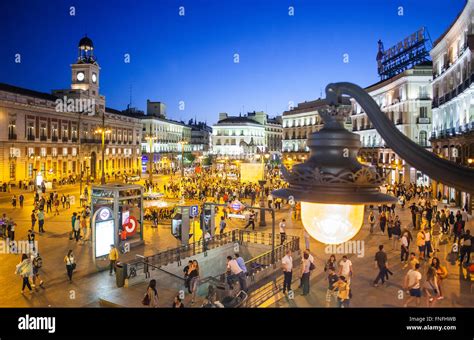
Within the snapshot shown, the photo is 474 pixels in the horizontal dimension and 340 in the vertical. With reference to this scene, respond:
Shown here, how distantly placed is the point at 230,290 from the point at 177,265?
4.83 m

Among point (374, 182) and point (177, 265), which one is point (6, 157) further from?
point (374, 182)

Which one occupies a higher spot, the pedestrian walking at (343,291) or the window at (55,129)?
the window at (55,129)

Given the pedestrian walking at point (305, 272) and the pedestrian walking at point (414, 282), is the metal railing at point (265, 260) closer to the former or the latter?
the pedestrian walking at point (305, 272)

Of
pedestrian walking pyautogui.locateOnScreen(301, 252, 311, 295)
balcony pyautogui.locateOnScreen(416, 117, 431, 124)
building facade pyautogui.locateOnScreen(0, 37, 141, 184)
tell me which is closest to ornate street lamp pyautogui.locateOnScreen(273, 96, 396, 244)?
pedestrian walking pyautogui.locateOnScreen(301, 252, 311, 295)

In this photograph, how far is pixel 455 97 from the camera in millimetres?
34969

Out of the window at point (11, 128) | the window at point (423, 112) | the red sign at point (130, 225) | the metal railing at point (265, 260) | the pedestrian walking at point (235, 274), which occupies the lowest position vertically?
the metal railing at point (265, 260)

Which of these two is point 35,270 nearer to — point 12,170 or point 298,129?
point 12,170

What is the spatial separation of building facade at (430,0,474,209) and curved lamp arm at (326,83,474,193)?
2969 cm

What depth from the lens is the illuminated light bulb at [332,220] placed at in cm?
298

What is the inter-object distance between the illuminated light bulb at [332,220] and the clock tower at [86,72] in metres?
74.3

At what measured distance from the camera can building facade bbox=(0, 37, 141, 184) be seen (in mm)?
49938

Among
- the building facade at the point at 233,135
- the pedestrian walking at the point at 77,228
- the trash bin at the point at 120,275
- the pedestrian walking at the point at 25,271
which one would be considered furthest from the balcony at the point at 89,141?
the trash bin at the point at 120,275

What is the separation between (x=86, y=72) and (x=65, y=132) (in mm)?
15166
